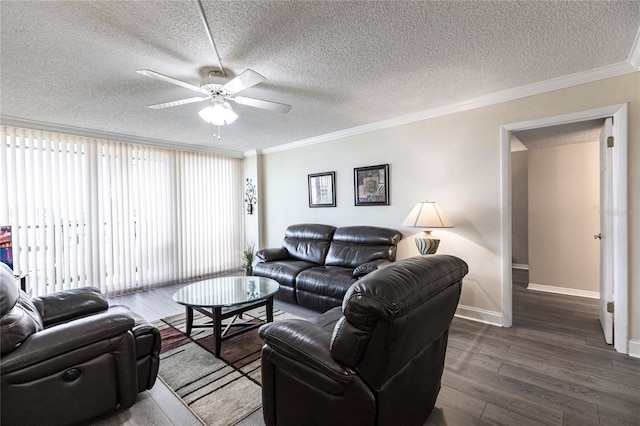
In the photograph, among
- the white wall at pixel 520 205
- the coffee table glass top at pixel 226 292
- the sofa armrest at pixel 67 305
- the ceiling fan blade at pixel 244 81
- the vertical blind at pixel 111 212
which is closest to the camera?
the ceiling fan blade at pixel 244 81

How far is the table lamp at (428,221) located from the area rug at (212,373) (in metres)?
2.05

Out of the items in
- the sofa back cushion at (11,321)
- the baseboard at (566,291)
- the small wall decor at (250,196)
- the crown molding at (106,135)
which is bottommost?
the baseboard at (566,291)

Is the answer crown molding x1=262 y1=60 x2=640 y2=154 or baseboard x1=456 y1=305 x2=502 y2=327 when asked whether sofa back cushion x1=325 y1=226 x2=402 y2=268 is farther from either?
crown molding x1=262 y1=60 x2=640 y2=154

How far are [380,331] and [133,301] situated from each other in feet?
14.0

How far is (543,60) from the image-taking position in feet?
7.84

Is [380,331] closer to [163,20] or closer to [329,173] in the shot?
[163,20]

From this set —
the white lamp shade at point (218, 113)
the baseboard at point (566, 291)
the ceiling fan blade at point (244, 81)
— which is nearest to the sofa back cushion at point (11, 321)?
the white lamp shade at point (218, 113)

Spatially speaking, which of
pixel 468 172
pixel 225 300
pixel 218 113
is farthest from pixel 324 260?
pixel 218 113

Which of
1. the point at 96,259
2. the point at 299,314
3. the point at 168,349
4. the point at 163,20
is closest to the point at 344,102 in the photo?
the point at 163,20

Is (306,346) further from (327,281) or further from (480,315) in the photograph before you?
(480,315)

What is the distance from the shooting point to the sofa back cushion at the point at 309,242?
4.40m

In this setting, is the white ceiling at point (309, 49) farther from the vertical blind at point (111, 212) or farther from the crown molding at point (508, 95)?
the vertical blind at point (111, 212)

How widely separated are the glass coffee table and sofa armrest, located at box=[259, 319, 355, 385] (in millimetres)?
1135

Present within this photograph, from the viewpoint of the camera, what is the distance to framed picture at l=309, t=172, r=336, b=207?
476 cm
